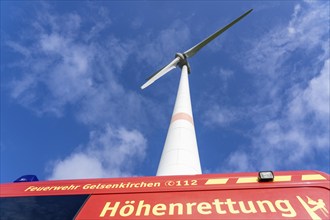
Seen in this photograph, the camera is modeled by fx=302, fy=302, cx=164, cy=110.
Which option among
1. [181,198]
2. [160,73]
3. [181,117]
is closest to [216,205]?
[181,198]

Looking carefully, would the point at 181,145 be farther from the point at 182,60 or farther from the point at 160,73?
the point at 182,60

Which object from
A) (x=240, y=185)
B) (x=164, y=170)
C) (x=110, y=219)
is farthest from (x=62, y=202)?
(x=164, y=170)

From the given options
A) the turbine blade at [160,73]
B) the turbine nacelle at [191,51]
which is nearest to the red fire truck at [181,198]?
the turbine blade at [160,73]

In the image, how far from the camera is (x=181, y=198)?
4.83 m

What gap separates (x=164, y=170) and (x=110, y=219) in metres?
6.87

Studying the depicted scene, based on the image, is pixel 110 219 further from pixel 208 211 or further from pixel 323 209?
pixel 323 209

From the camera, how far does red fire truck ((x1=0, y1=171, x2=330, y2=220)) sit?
172 inches

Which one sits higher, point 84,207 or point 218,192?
point 218,192

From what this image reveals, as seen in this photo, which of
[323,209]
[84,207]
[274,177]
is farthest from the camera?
[274,177]

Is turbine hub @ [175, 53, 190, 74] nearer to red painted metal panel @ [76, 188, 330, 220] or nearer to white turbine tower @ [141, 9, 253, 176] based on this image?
white turbine tower @ [141, 9, 253, 176]

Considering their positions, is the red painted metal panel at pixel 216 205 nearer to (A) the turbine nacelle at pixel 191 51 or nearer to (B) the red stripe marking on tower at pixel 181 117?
(B) the red stripe marking on tower at pixel 181 117

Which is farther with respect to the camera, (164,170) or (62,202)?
(164,170)

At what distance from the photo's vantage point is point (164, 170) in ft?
36.9

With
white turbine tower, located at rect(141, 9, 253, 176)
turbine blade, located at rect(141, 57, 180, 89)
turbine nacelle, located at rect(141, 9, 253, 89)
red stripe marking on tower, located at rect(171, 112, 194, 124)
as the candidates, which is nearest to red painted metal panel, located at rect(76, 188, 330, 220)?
white turbine tower, located at rect(141, 9, 253, 176)
